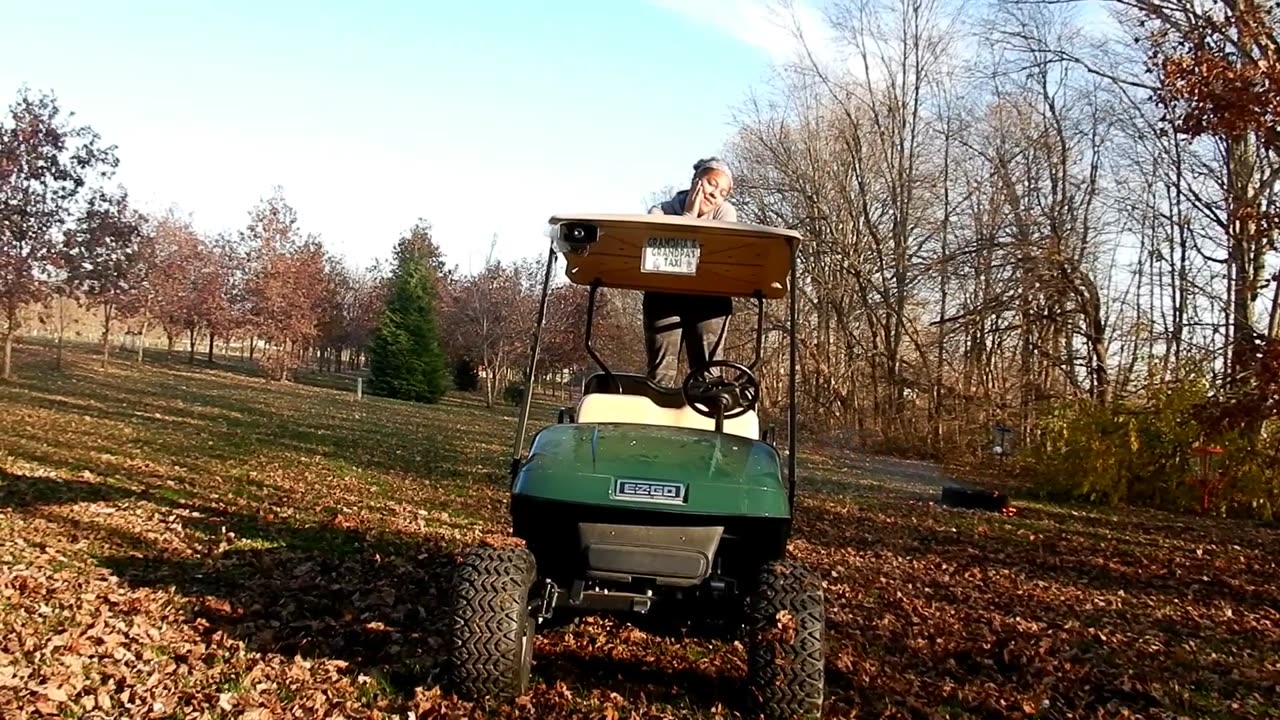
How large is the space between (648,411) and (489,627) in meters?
1.73

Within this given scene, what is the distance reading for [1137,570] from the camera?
28.9ft


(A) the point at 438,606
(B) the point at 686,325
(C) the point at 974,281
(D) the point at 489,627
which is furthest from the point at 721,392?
(C) the point at 974,281

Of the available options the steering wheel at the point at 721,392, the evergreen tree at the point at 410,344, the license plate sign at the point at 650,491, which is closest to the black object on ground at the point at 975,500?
the steering wheel at the point at 721,392

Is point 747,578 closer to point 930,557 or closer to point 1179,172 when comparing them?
point 930,557

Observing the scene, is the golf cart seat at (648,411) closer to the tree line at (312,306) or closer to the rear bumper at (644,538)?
the rear bumper at (644,538)

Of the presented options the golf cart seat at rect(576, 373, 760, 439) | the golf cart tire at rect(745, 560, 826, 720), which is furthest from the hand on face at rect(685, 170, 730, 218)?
the golf cart tire at rect(745, 560, 826, 720)

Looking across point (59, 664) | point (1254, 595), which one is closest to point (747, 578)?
point (59, 664)

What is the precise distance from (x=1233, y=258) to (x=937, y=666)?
15.4 m

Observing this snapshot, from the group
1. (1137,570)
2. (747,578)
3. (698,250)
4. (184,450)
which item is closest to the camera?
(747,578)

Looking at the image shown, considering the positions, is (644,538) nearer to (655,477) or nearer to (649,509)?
(649,509)

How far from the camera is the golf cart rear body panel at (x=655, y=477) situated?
3.79m

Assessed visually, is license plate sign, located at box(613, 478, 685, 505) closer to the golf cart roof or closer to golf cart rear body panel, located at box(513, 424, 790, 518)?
golf cart rear body panel, located at box(513, 424, 790, 518)

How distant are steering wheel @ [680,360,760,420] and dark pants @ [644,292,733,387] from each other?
1.82 ft

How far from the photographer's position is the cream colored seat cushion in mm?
5164
